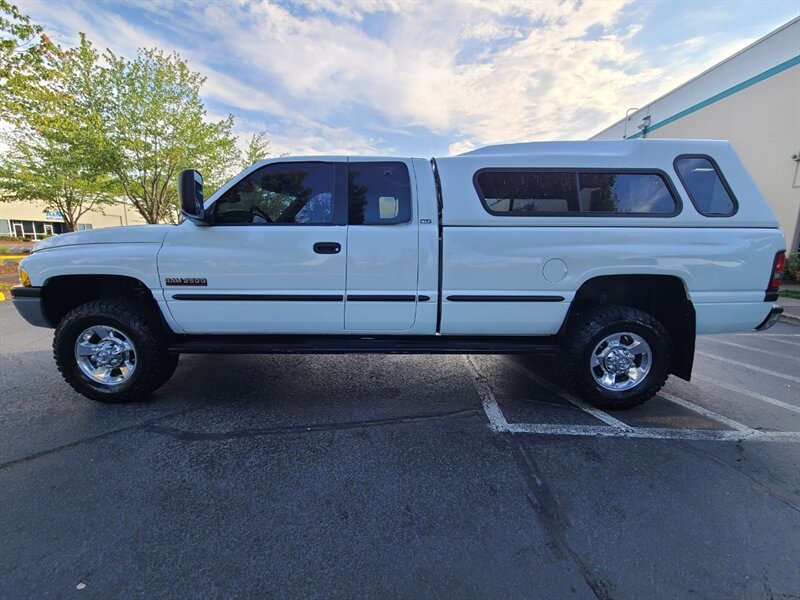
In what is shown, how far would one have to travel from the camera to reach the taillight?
2.99 meters

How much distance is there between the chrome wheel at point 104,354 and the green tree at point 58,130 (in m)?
7.91

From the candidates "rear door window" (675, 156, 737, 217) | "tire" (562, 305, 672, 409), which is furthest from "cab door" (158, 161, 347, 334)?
"rear door window" (675, 156, 737, 217)

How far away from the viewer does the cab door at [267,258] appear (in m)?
3.03

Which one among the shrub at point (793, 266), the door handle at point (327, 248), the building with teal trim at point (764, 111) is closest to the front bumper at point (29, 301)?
the door handle at point (327, 248)

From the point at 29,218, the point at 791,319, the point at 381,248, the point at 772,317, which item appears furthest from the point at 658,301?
the point at 29,218

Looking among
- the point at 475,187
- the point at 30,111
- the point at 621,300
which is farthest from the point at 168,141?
the point at 621,300

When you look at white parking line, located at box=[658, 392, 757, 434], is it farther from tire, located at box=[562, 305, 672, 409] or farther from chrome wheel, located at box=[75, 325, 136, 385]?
chrome wheel, located at box=[75, 325, 136, 385]

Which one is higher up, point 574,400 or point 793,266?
point 793,266

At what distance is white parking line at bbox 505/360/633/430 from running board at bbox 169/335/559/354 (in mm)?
664

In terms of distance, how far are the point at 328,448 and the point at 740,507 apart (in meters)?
2.63

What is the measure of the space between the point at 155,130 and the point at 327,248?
13415 mm

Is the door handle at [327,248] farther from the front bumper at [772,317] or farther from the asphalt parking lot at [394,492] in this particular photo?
the front bumper at [772,317]

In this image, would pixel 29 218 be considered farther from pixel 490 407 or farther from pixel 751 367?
pixel 751 367

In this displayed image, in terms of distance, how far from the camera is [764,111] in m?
11.9
